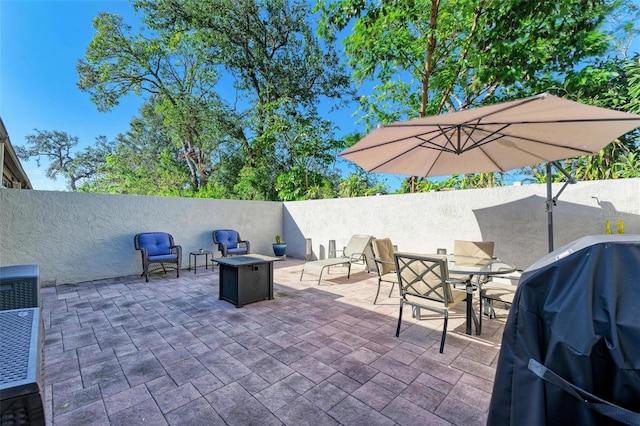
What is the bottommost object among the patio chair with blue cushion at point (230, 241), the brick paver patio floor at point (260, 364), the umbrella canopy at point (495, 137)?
the brick paver patio floor at point (260, 364)

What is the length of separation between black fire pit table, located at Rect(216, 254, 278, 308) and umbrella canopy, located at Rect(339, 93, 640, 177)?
2.04 metres

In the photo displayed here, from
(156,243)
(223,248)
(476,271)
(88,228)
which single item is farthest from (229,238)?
(476,271)

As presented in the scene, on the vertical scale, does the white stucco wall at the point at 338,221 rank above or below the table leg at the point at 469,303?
above

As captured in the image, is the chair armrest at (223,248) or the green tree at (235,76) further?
the green tree at (235,76)

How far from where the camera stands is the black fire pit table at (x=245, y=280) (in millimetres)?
3820

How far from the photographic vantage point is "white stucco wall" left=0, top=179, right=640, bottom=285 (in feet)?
12.6

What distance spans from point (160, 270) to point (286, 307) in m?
3.95

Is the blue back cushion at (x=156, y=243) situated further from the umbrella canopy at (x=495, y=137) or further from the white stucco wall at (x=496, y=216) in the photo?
the umbrella canopy at (x=495, y=137)

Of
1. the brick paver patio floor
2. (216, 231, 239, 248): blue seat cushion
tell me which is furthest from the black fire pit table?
(216, 231, 239, 248): blue seat cushion

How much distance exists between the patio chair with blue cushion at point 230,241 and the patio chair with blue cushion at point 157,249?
1.01m

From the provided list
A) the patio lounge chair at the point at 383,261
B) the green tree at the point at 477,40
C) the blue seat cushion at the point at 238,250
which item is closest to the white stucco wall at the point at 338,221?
the blue seat cushion at the point at 238,250

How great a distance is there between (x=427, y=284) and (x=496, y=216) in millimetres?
2645

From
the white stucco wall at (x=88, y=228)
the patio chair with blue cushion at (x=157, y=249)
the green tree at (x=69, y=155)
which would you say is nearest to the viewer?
the white stucco wall at (x=88, y=228)

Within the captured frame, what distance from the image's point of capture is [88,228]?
529 cm
